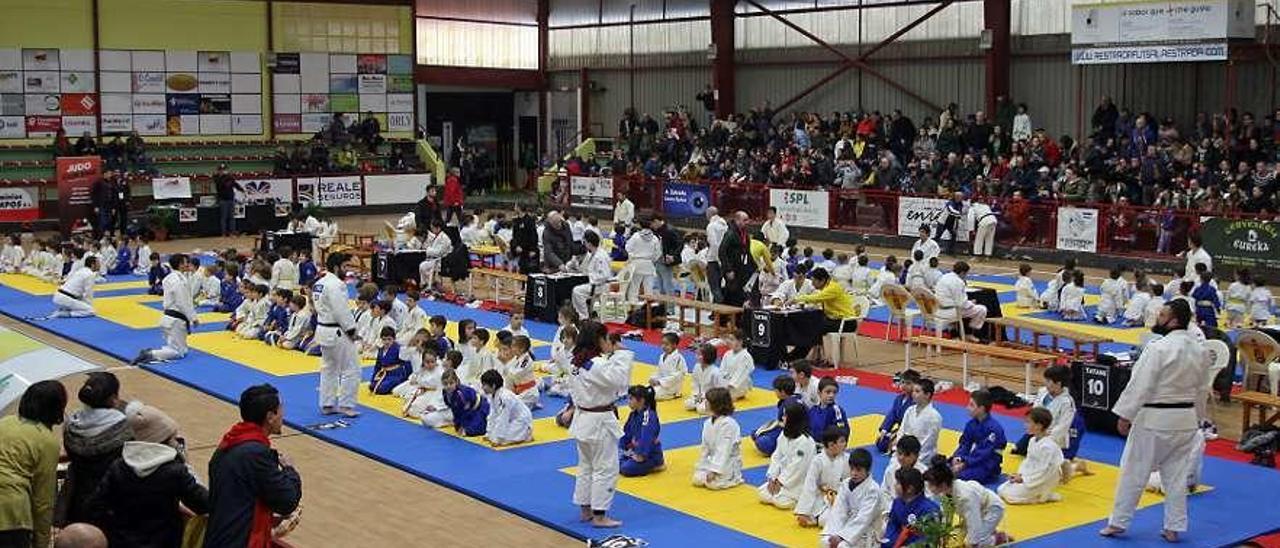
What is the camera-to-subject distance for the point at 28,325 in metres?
25.6

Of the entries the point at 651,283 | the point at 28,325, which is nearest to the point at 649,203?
the point at 651,283

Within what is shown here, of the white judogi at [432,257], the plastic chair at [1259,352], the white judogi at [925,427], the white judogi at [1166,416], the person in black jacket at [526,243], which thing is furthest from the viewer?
the white judogi at [432,257]

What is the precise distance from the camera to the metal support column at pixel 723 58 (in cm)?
4828

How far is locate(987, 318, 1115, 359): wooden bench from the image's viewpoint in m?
19.2

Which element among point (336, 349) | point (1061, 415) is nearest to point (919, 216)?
point (336, 349)

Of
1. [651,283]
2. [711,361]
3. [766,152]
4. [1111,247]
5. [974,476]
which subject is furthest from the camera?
[766,152]

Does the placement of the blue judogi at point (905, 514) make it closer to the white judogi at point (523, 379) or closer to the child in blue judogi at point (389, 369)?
the white judogi at point (523, 379)

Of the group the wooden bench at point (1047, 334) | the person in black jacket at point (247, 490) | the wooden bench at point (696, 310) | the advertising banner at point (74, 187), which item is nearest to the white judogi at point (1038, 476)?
the wooden bench at point (1047, 334)

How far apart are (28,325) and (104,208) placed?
14.0 m

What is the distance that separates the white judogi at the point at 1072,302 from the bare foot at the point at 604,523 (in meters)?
14.0

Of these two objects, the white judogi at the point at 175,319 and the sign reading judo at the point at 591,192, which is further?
the sign reading judo at the point at 591,192

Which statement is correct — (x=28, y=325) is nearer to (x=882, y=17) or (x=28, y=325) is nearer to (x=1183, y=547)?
(x=1183, y=547)

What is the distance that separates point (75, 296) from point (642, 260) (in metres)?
10.3

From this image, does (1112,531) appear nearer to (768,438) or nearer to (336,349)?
(768,438)
